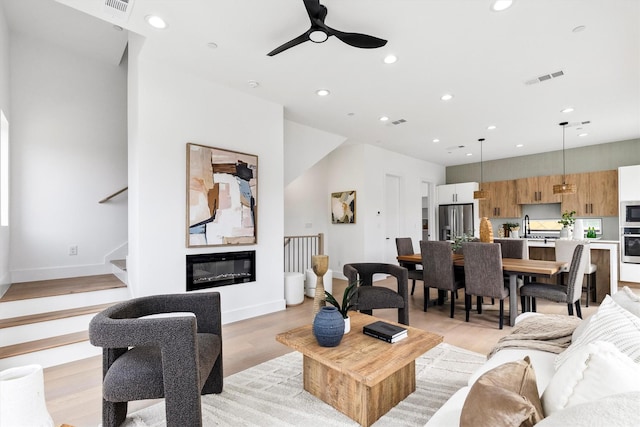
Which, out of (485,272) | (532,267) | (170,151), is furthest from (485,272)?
(170,151)

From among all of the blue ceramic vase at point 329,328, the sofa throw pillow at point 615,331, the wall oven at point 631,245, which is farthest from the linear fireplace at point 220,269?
the wall oven at point 631,245

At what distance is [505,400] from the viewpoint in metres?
0.79

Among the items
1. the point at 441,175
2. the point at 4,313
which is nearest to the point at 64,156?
the point at 4,313

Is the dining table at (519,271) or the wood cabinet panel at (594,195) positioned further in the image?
the wood cabinet panel at (594,195)

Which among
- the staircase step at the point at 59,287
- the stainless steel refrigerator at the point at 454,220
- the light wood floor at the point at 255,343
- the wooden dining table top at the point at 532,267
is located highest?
the stainless steel refrigerator at the point at 454,220

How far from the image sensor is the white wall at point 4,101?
323 centimetres

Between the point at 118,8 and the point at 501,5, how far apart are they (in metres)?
2.89

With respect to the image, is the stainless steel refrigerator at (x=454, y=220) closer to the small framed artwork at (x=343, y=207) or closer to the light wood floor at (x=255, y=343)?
the small framed artwork at (x=343, y=207)

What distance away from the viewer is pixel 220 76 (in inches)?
136

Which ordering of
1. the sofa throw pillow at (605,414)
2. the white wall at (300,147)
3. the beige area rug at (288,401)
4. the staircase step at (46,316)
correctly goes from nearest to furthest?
the sofa throw pillow at (605,414), the beige area rug at (288,401), the staircase step at (46,316), the white wall at (300,147)

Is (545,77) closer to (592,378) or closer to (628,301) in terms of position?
(628,301)

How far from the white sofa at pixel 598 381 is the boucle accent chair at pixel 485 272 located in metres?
2.09

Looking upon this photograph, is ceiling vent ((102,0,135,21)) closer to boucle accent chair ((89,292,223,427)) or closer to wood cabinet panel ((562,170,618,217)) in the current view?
boucle accent chair ((89,292,223,427))

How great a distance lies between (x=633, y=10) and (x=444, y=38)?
1.35 meters
